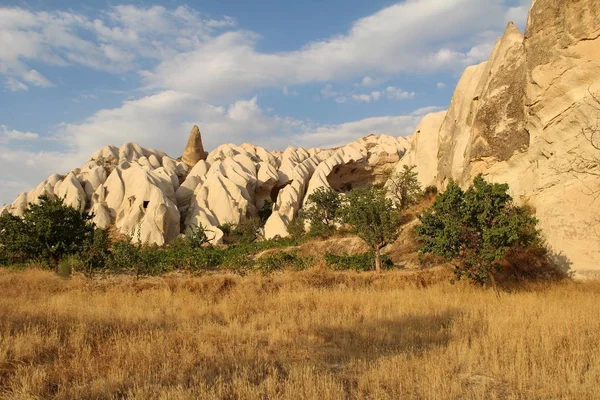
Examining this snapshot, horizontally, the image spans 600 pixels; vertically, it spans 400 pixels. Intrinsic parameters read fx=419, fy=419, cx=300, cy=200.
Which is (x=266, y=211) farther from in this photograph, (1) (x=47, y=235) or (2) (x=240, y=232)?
(1) (x=47, y=235)

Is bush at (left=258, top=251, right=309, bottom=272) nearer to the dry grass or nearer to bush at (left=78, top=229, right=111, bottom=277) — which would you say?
the dry grass

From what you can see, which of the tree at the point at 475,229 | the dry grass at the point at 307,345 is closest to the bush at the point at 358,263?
the tree at the point at 475,229

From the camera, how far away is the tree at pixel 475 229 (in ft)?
30.2

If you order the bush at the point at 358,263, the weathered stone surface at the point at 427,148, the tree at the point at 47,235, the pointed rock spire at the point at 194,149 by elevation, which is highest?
the pointed rock spire at the point at 194,149

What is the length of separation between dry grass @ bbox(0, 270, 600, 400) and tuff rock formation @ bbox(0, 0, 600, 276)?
2.81 m

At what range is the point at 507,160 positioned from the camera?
14.7m

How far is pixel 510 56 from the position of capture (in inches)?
612

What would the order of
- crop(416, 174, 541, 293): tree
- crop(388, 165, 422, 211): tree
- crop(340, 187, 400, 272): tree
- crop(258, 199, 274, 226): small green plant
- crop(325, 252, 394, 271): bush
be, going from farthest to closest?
1. crop(258, 199, 274, 226): small green plant
2. crop(388, 165, 422, 211): tree
3. crop(325, 252, 394, 271): bush
4. crop(340, 187, 400, 272): tree
5. crop(416, 174, 541, 293): tree

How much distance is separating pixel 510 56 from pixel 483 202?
29.1 feet

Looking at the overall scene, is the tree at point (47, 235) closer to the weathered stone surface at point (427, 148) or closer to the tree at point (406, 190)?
the tree at point (406, 190)

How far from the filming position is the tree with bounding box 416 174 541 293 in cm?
921

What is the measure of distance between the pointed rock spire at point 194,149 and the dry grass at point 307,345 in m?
49.5

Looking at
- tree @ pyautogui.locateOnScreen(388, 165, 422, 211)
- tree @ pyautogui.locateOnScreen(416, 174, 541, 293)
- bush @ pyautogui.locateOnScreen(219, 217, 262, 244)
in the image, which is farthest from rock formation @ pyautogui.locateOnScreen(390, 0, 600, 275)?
bush @ pyautogui.locateOnScreen(219, 217, 262, 244)

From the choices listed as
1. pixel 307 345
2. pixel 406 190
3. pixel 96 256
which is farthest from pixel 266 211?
pixel 307 345
